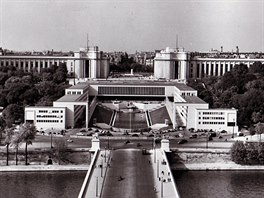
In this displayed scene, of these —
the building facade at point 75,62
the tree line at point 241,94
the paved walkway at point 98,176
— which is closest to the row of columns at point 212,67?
the tree line at point 241,94

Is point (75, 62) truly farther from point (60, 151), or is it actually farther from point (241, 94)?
point (60, 151)

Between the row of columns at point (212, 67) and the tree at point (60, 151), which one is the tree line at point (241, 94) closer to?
the row of columns at point (212, 67)

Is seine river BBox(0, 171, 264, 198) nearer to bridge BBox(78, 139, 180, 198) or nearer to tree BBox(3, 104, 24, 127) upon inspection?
bridge BBox(78, 139, 180, 198)

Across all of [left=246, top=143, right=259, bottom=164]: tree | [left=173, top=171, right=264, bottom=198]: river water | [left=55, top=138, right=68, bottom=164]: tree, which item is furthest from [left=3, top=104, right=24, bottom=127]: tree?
[left=246, top=143, right=259, bottom=164]: tree

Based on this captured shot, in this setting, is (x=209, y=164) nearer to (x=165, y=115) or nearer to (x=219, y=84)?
(x=165, y=115)

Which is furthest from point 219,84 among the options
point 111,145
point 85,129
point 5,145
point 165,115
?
point 5,145

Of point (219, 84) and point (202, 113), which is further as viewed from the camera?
point (219, 84)
